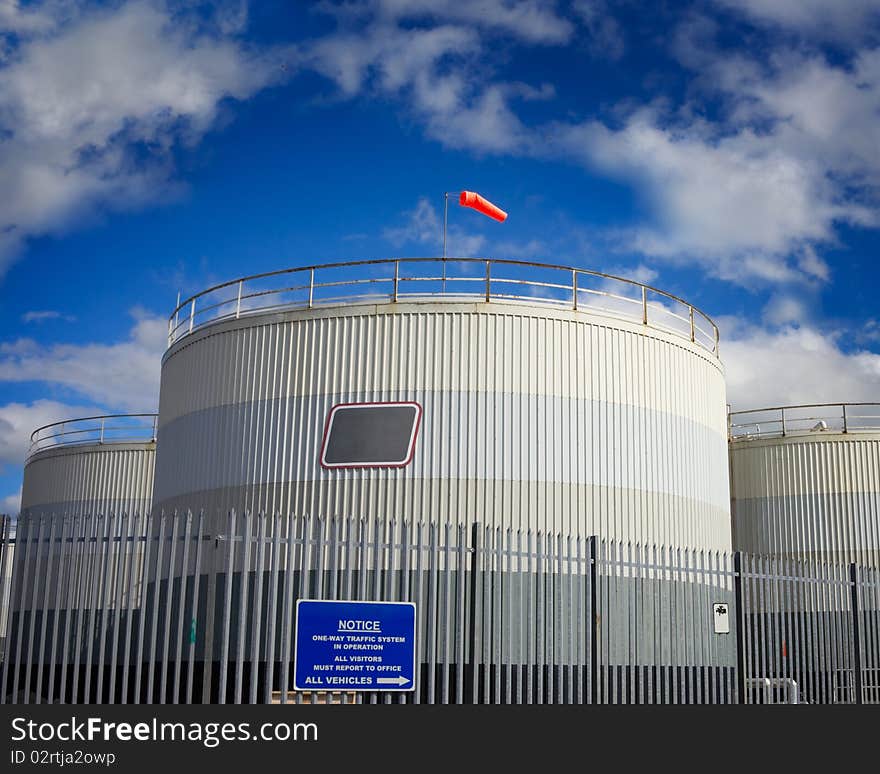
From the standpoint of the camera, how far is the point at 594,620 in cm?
1517

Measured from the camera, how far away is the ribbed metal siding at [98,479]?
3791 centimetres

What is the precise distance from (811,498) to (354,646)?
23736mm

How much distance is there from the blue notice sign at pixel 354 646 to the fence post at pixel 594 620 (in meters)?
3.12

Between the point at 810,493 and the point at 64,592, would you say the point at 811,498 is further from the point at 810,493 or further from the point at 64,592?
the point at 64,592

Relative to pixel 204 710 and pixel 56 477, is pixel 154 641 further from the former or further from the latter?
pixel 56 477

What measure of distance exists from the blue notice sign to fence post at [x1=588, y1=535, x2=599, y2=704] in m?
3.12

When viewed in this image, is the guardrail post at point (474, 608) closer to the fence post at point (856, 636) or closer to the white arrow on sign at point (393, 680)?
the white arrow on sign at point (393, 680)

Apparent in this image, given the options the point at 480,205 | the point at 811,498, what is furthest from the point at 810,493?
the point at 480,205

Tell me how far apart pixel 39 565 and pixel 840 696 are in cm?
1396

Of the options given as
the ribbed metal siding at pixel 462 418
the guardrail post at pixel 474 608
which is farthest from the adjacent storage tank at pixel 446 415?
the guardrail post at pixel 474 608

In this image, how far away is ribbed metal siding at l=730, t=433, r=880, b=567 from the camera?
32.2m

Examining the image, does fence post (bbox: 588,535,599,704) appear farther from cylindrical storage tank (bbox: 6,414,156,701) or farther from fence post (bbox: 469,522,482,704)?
cylindrical storage tank (bbox: 6,414,156,701)

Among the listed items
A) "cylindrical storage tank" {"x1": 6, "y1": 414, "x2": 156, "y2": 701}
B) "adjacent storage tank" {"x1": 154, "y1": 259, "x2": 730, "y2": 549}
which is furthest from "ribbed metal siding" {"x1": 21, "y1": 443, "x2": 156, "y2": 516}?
"cylindrical storage tank" {"x1": 6, "y1": 414, "x2": 156, "y2": 701}

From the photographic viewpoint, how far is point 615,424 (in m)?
23.4
